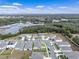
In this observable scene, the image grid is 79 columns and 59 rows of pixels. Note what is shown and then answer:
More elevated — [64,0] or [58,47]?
[64,0]

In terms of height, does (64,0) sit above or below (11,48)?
above

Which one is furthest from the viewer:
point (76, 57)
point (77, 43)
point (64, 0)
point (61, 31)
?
point (61, 31)

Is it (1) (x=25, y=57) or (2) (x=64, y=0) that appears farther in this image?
(2) (x=64, y=0)

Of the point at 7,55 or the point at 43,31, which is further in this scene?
the point at 43,31

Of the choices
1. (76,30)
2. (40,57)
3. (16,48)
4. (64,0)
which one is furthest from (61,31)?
(40,57)

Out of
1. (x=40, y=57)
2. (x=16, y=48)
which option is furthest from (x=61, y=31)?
(x=40, y=57)

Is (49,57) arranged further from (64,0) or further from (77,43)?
(64,0)

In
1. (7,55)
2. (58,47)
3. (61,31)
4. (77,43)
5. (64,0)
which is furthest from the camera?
(61,31)

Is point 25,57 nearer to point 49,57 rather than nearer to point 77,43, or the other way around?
point 49,57

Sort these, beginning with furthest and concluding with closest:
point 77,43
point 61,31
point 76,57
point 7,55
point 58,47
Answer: point 61,31 → point 77,43 → point 58,47 → point 7,55 → point 76,57
